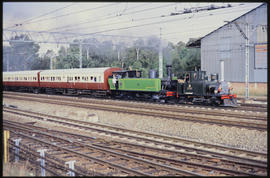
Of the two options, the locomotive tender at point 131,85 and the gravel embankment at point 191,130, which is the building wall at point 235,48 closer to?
the locomotive tender at point 131,85

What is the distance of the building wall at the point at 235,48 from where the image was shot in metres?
31.4

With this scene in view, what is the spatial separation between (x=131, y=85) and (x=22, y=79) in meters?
20.9

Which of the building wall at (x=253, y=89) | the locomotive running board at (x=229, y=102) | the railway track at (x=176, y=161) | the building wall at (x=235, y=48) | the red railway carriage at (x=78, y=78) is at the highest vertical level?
the building wall at (x=235, y=48)

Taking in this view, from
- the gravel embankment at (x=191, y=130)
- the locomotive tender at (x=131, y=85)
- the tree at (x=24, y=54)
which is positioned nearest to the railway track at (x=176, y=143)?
the gravel embankment at (x=191, y=130)

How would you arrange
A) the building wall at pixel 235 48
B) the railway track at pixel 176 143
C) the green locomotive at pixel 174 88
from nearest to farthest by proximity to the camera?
the railway track at pixel 176 143
the green locomotive at pixel 174 88
the building wall at pixel 235 48

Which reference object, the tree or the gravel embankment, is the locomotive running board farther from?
the tree

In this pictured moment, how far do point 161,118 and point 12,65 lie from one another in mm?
64222

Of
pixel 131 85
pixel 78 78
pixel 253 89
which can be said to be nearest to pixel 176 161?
pixel 131 85

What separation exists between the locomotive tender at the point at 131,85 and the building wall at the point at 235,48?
46.6ft

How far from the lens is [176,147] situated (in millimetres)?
10070

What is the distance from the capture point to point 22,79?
37.7 m

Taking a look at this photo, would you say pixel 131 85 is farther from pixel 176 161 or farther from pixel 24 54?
pixel 24 54

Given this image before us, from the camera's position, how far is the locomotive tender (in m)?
18.5

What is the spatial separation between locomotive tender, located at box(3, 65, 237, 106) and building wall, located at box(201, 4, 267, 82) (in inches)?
559
